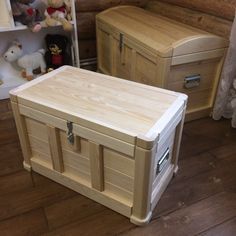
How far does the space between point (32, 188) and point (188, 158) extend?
30.0 inches

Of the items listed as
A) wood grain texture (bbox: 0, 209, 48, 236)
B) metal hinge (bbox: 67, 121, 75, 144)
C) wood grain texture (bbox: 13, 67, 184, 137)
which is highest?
wood grain texture (bbox: 13, 67, 184, 137)

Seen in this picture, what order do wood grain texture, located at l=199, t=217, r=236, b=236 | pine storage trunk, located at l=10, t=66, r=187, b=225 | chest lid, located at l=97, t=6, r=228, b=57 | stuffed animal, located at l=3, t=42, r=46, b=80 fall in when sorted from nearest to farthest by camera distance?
pine storage trunk, located at l=10, t=66, r=187, b=225 → wood grain texture, located at l=199, t=217, r=236, b=236 → chest lid, located at l=97, t=6, r=228, b=57 → stuffed animal, located at l=3, t=42, r=46, b=80

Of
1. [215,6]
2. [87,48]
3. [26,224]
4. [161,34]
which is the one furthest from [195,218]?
[87,48]

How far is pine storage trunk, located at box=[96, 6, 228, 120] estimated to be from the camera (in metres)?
1.36

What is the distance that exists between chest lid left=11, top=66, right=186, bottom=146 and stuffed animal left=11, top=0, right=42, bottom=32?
0.64m

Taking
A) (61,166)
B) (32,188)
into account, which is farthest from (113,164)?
(32,188)

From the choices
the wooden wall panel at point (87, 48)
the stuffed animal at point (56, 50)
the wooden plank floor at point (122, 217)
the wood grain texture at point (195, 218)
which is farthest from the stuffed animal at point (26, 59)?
the wood grain texture at point (195, 218)

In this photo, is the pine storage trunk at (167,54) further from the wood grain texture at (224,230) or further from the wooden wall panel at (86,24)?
the wood grain texture at (224,230)

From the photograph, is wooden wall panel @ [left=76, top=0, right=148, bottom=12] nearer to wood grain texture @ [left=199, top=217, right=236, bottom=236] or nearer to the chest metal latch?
the chest metal latch

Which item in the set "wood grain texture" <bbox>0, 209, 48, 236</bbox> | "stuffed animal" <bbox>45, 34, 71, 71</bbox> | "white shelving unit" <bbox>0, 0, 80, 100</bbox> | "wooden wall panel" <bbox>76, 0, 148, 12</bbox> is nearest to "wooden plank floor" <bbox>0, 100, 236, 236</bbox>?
"wood grain texture" <bbox>0, 209, 48, 236</bbox>

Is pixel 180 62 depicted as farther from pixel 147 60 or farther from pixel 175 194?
pixel 175 194

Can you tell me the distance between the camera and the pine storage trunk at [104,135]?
90 centimetres

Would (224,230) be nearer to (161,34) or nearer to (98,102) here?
(98,102)

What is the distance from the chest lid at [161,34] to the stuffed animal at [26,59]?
1.68 feet
